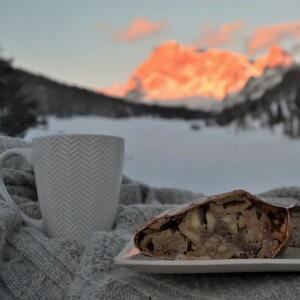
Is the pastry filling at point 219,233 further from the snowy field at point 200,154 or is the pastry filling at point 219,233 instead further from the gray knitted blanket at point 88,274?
the snowy field at point 200,154

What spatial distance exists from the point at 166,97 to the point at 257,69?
0.28 metres

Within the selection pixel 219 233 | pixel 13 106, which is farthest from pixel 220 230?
pixel 13 106

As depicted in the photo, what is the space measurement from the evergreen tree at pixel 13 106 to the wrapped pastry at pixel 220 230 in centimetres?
87

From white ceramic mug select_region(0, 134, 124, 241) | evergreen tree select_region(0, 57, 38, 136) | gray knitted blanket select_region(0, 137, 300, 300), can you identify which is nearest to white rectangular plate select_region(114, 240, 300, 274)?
gray knitted blanket select_region(0, 137, 300, 300)

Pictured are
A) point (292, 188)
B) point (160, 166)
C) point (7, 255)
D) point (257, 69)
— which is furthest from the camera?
point (257, 69)

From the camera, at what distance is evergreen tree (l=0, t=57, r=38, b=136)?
1.15m

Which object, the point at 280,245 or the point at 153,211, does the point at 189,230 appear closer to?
the point at 280,245

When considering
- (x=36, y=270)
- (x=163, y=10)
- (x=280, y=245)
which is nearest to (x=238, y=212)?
(x=280, y=245)

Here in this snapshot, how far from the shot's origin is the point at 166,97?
138 cm

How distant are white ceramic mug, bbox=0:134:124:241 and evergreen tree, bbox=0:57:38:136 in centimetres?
74

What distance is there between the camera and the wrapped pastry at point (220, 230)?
1.05 ft

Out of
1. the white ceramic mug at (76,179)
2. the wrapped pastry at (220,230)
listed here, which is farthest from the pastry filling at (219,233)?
the white ceramic mug at (76,179)

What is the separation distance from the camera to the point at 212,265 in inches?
11.5

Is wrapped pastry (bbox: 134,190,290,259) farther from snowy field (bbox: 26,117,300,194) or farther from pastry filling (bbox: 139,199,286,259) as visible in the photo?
snowy field (bbox: 26,117,300,194)
